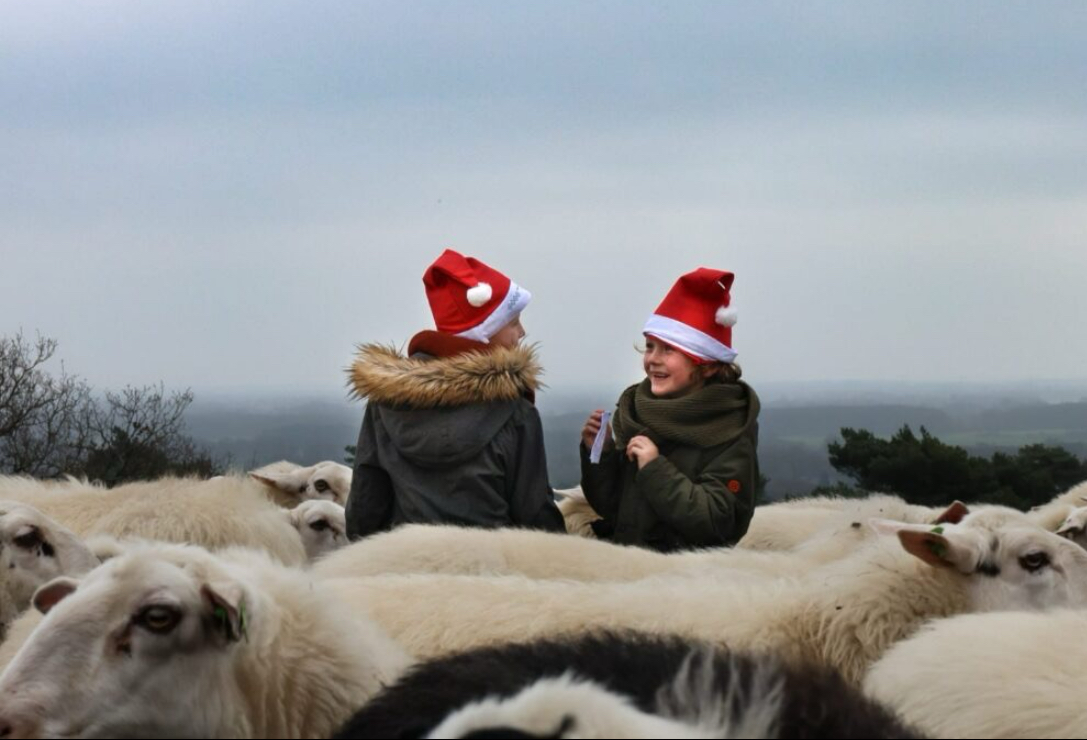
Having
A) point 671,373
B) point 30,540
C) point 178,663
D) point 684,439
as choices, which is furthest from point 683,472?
point 178,663

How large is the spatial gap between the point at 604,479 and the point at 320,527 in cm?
230

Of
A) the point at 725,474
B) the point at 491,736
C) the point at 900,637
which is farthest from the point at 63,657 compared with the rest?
the point at 725,474

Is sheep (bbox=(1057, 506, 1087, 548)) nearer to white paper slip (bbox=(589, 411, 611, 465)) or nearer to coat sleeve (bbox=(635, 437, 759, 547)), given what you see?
coat sleeve (bbox=(635, 437, 759, 547))

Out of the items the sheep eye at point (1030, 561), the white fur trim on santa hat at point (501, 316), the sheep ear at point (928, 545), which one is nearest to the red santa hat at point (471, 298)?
the white fur trim on santa hat at point (501, 316)

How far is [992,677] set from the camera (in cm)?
398

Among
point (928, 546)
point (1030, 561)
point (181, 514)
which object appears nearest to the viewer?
point (928, 546)

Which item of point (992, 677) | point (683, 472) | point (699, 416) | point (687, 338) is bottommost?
point (992, 677)

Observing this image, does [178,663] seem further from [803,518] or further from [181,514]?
[803,518]

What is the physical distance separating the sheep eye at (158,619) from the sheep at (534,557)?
8.53 ft

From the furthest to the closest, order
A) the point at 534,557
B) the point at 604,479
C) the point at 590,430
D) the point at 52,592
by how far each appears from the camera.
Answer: the point at 604,479 < the point at 590,430 < the point at 534,557 < the point at 52,592

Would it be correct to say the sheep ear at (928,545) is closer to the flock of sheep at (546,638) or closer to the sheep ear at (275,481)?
the flock of sheep at (546,638)

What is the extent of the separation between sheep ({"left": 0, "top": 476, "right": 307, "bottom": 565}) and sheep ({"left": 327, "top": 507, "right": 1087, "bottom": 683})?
244cm

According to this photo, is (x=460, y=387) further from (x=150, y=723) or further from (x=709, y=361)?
(x=150, y=723)

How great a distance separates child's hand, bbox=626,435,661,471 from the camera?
22.4ft
